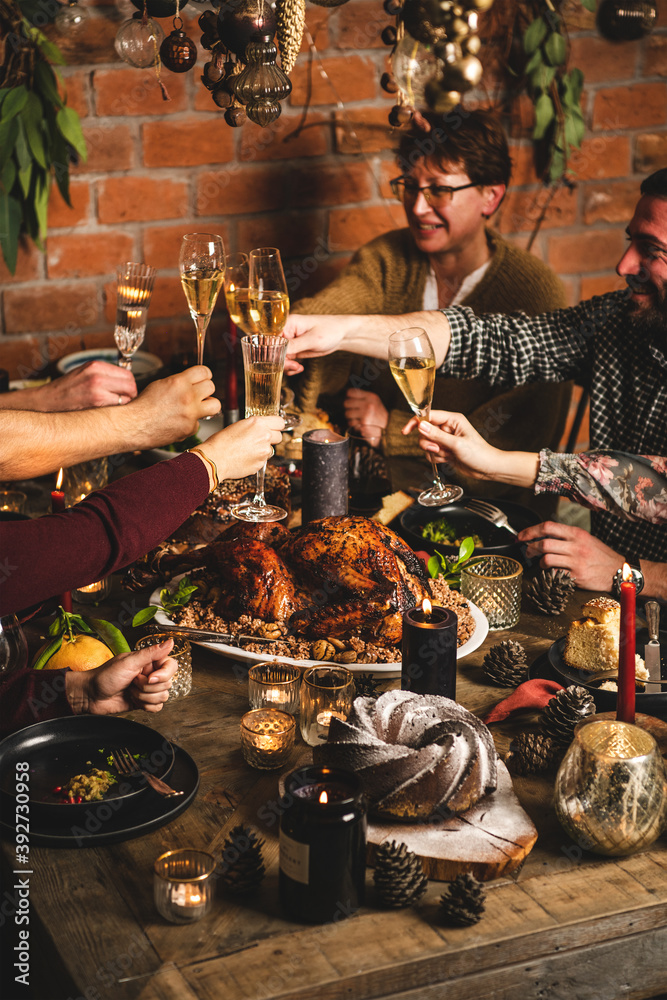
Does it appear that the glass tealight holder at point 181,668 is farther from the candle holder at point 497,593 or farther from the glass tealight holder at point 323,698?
the candle holder at point 497,593

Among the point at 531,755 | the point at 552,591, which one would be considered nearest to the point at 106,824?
the point at 531,755

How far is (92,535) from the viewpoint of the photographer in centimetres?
115

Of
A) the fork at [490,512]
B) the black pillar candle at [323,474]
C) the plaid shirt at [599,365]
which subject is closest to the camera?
the black pillar candle at [323,474]

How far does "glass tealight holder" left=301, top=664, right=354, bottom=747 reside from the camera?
1.14 meters

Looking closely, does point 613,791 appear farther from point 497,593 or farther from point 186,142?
point 186,142

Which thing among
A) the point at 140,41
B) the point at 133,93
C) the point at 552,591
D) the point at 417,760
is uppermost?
the point at 140,41

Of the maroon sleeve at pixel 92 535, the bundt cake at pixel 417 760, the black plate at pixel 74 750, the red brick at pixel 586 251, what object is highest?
the maroon sleeve at pixel 92 535

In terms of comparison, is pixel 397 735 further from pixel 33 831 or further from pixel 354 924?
pixel 33 831

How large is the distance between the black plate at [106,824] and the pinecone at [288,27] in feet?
2.97

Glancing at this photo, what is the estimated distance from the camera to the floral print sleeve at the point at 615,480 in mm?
1696

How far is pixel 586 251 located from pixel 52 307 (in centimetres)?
166

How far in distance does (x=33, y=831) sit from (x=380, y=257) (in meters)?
1.92

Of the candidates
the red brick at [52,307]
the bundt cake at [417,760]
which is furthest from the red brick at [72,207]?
the bundt cake at [417,760]

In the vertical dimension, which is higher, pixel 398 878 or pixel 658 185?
pixel 658 185
